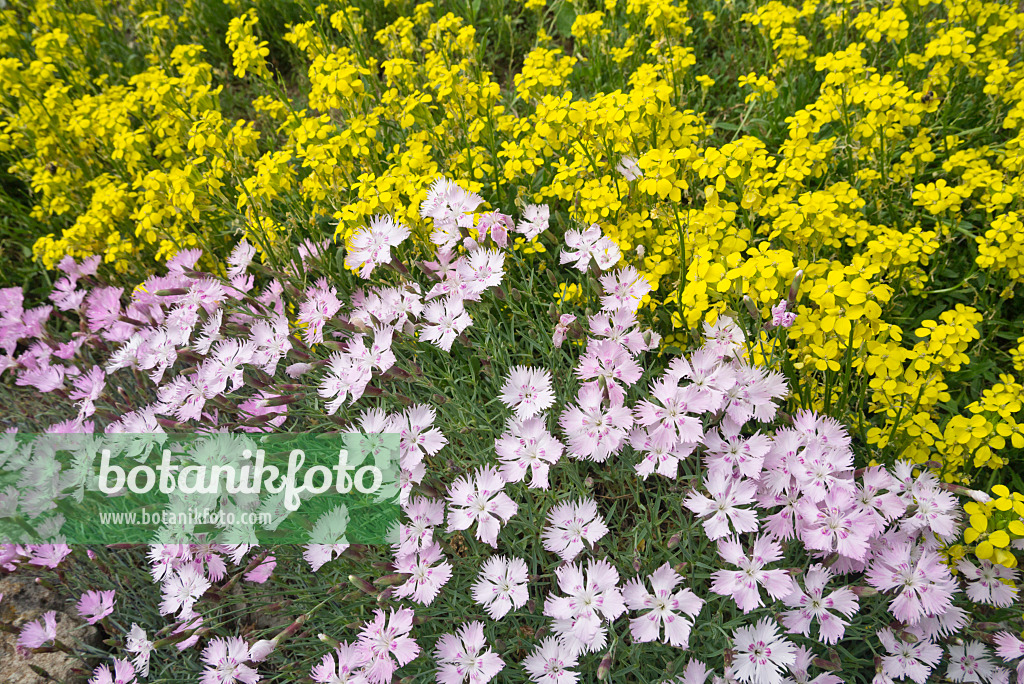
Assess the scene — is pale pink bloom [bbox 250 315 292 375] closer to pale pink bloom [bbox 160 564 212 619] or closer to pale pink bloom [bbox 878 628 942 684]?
pale pink bloom [bbox 160 564 212 619]

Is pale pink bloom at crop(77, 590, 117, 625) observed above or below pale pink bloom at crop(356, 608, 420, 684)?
below

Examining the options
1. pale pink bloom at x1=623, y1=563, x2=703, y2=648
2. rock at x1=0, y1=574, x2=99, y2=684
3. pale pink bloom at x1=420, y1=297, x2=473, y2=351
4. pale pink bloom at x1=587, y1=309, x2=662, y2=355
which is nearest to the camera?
pale pink bloom at x1=623, y1=563, x2=703, y2=648

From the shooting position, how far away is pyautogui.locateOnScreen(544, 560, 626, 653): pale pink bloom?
1.57m

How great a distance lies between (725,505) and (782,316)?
1.76 ft

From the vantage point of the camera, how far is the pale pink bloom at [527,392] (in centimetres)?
186

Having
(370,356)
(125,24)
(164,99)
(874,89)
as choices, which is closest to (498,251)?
(370,356)

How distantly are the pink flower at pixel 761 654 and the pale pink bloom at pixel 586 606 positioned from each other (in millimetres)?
296

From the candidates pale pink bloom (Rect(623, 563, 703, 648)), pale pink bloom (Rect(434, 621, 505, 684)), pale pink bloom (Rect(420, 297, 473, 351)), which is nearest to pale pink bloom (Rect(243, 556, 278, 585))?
pale pink bloom (Rect(434, 621, 505, 684))

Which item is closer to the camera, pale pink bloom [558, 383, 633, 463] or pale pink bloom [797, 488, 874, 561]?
pale pink bloom [797, 488, 874, 561]

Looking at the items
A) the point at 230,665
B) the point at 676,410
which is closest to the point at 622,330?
the point at 676,410

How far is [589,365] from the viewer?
6.02 ft

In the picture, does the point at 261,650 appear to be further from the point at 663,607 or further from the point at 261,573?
the point at 663,607

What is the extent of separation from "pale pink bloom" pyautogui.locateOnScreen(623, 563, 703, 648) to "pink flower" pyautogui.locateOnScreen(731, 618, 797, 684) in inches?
5.4

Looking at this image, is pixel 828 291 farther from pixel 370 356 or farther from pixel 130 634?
pixel 130 634
